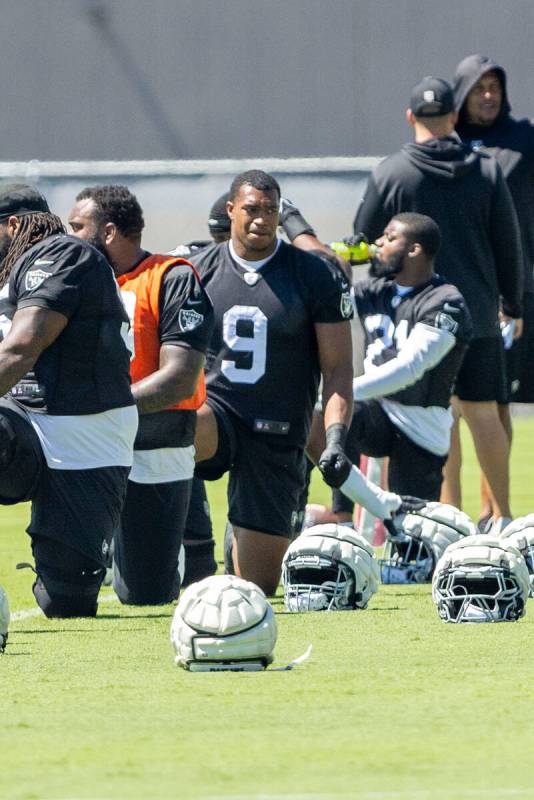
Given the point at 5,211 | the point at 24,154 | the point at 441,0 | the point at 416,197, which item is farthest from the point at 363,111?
the point at 5,211

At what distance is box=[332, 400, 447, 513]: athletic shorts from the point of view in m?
8.77

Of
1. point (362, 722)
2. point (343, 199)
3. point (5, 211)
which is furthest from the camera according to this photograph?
point (343, 199)

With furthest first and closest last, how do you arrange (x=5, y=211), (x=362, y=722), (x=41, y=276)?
(x=5, y=211)
(x=41, y=276)
(x=362, y=722)

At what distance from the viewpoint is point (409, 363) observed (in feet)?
28.3

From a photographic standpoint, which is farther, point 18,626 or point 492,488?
point 492,488

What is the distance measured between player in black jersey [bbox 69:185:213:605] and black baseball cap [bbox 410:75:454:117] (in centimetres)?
243

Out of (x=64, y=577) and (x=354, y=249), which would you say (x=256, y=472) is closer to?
(x=64, y=577)

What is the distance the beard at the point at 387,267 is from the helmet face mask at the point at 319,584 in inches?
106

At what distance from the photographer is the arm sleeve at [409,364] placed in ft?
28.1

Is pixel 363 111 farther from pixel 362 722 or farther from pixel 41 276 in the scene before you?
pixel 362 722

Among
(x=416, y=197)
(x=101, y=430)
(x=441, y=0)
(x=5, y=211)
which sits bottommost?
(x=441, y=0)

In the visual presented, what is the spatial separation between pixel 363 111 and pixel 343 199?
6.67ft

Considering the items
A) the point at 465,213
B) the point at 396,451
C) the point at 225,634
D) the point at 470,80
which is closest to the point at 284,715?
the point at 225,634

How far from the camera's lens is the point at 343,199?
21766 mm
